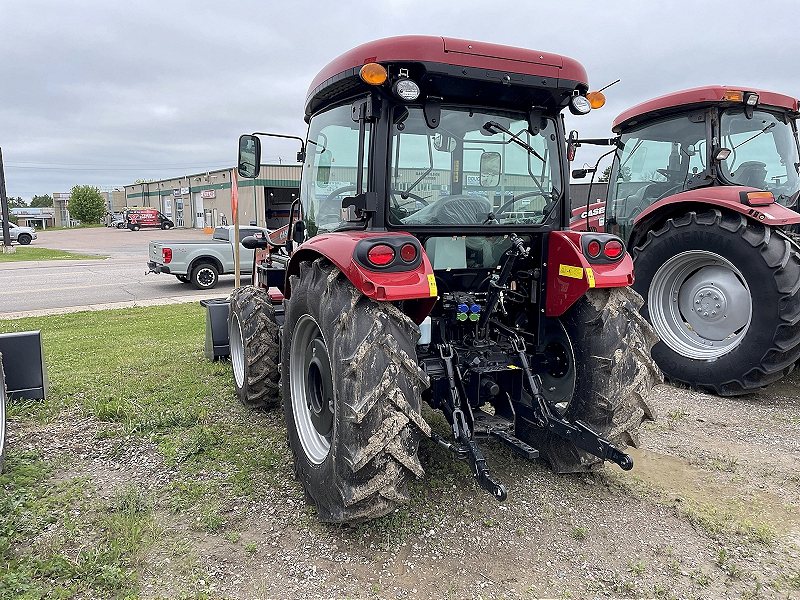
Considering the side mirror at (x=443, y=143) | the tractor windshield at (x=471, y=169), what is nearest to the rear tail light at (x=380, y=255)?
the tractor windshield at (x=471, y=169)

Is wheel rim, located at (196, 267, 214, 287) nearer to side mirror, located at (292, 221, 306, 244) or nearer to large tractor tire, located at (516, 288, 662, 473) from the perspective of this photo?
side mirror, located at (292, 221, 306, 244)

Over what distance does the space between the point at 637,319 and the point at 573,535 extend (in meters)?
1.30

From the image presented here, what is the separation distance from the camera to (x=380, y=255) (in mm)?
2730

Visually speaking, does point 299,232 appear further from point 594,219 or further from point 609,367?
point 594,219

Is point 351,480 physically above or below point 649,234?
below

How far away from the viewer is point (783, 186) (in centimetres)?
601

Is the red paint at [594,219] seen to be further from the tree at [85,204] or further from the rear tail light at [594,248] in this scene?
the tree at [85,204]

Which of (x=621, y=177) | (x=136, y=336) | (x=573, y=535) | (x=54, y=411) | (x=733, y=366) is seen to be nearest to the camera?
(x=573, y=535)

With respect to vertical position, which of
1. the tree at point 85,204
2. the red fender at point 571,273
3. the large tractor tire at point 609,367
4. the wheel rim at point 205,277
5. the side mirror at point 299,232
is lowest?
the wheel rim at point 205,277

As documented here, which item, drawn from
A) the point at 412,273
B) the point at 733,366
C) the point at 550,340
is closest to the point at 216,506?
the point at 412,273

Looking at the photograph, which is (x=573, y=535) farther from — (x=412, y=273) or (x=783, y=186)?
(x=783, y=186)

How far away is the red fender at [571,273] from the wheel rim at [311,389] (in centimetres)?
148

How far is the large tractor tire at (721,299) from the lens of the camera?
16.1ft

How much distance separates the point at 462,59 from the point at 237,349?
3342 millimetres
